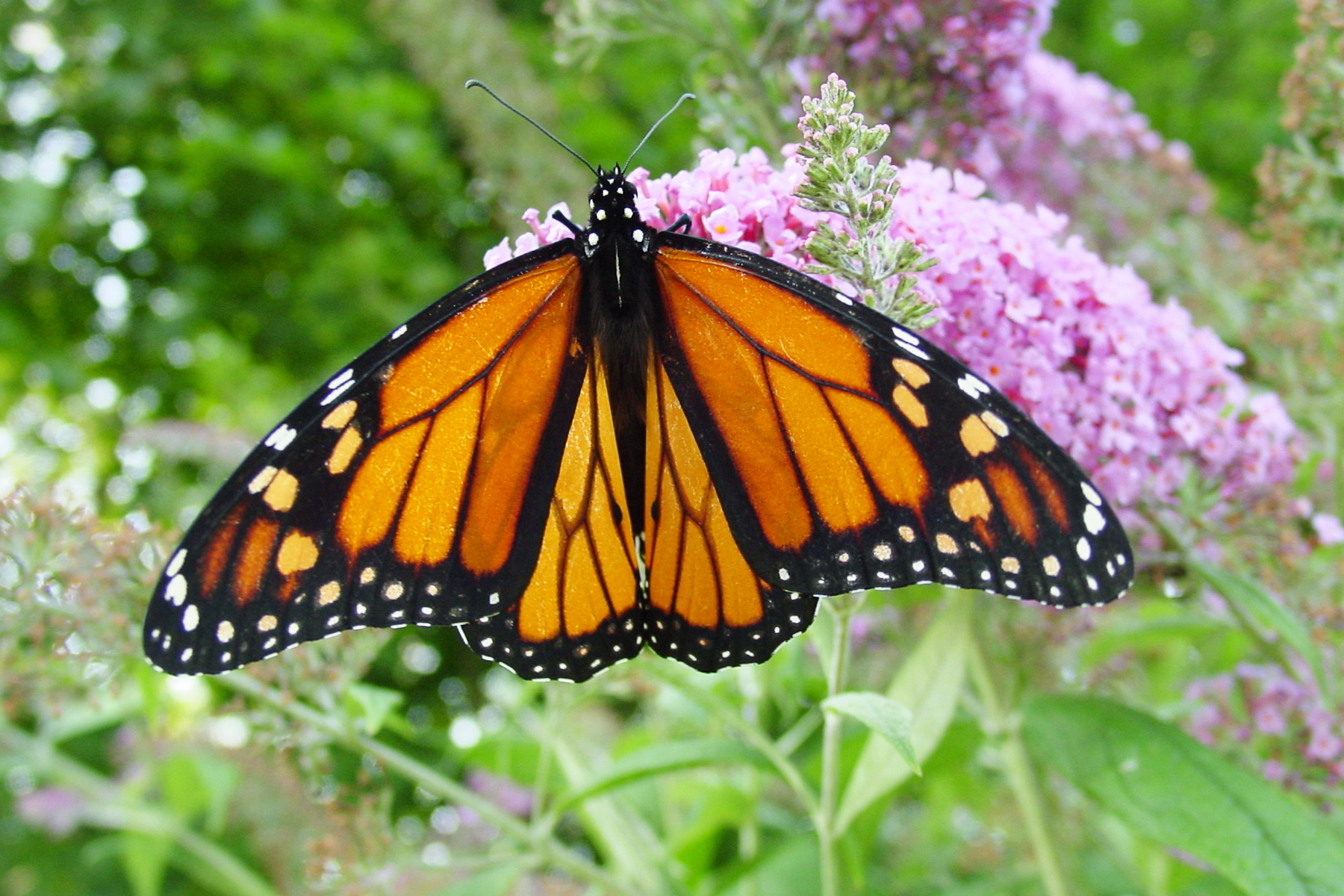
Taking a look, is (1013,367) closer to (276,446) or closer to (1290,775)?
(1290,775)

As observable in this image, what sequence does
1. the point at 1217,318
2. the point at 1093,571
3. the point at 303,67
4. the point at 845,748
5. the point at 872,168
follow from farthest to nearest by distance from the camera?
the point at 303,67 < the point at 1217,318 < the point at 845,748 < the point at 872,168 < the point at 1093,571

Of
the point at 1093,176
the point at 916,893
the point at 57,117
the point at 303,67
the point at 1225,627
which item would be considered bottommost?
the point at 916,893

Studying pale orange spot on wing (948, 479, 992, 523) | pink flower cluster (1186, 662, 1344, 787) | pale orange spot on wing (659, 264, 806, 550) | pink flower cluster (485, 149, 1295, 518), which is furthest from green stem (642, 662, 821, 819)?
pink flower cluster (1186, 662, 1344, 787)

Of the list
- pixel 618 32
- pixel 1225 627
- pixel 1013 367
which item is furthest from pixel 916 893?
pixel 618 32

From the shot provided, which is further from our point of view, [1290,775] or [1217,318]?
[1217,318]

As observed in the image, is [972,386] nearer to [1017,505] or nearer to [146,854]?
[1017,505]

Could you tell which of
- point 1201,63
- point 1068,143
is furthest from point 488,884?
point 1201,63

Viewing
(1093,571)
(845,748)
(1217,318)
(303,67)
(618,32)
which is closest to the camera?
(1093,571)
